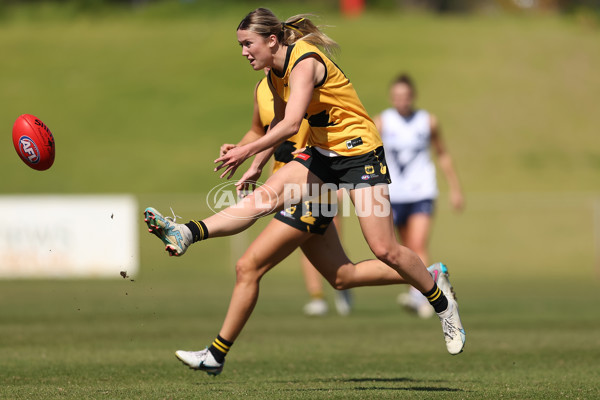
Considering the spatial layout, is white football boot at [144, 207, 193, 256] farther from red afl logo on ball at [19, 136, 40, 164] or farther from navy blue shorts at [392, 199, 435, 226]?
navy blue shorts at [392, 199, 435, 226]

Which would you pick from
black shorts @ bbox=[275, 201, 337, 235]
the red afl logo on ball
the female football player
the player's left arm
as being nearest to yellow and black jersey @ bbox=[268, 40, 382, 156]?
the female football player

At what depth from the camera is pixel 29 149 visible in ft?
21.7

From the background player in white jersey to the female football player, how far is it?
4688 mm

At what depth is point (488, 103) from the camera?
35750 millimetres

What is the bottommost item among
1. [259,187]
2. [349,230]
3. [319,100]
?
[349,230]

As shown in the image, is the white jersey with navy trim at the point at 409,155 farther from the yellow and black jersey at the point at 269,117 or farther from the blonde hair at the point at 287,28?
the blonde hair at the point at 287,28

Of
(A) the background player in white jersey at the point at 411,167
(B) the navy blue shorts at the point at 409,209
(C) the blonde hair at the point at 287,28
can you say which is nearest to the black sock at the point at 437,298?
(C) the blonde hair at the point at 287,28

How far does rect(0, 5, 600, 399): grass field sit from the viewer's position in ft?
22.1

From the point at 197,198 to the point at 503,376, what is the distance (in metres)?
21.0

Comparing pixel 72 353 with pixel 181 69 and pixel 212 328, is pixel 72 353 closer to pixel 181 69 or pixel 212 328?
pixel 212 328

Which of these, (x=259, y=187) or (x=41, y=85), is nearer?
(x=259, y=187)

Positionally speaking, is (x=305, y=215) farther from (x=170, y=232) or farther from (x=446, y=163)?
(x=446, y=163)

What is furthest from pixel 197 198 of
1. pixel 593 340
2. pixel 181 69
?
pixel 593 340

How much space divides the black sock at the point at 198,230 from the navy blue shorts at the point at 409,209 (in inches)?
219
